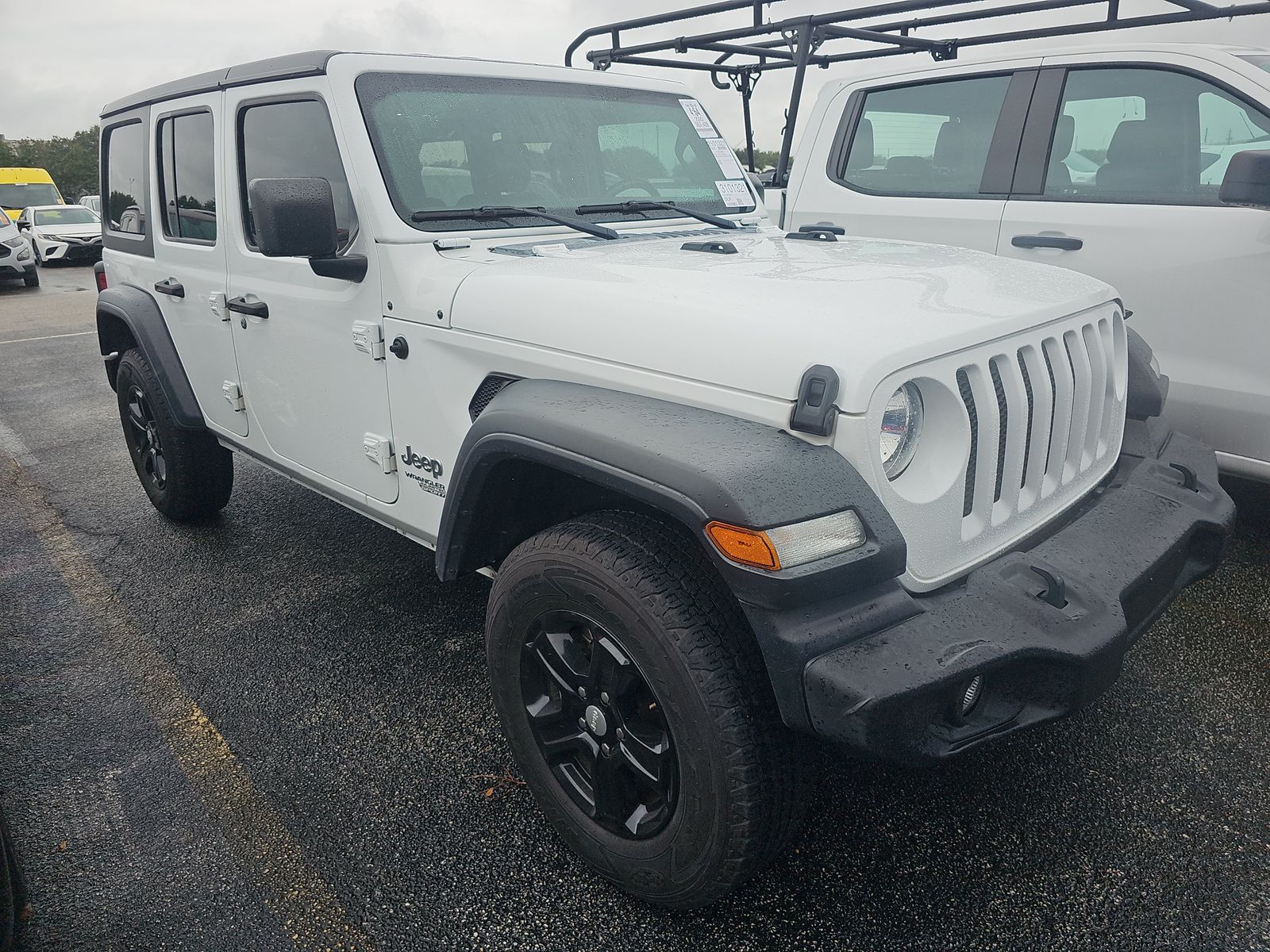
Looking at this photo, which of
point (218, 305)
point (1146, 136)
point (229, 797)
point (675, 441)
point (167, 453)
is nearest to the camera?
point (675, 441)

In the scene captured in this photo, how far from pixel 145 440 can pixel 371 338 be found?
2339 mm

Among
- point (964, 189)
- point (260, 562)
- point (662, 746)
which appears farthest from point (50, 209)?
point (662, 746)

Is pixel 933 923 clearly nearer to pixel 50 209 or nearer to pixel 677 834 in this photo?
pixel 677 834

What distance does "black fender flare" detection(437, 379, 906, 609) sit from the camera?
5.26 ft

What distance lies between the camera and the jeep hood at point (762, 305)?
1.75 metres

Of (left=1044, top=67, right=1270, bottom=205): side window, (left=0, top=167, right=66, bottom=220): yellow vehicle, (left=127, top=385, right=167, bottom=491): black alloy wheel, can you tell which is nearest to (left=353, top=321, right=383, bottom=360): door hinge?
(left=127, top=385, right=167, bottom=491): black alloy wheel

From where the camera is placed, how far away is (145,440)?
14.3 feet

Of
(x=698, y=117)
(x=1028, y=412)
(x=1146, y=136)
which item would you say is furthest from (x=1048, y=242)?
(x=1028, y=412)

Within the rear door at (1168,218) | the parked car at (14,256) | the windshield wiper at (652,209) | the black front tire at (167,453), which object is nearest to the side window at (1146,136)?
the rear door at (1168,218)

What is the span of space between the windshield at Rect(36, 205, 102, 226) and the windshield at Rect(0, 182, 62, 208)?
146cm

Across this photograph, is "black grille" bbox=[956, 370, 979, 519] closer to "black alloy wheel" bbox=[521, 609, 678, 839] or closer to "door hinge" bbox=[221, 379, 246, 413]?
"black alloy wheel" bbox=[521, 609, 678, 839]

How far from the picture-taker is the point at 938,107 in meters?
4.34

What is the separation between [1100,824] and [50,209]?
79.7ft

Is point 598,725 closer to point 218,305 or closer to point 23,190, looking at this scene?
point 218,305
